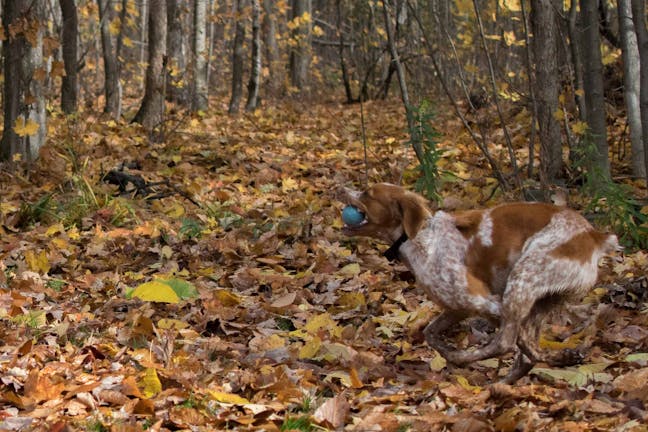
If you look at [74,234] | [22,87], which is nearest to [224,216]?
[74,234]

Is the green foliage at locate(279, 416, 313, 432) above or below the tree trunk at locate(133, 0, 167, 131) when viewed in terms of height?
below

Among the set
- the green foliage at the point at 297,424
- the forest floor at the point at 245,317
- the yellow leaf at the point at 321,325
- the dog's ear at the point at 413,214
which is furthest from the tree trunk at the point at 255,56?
the green foliage at the point at 297,424

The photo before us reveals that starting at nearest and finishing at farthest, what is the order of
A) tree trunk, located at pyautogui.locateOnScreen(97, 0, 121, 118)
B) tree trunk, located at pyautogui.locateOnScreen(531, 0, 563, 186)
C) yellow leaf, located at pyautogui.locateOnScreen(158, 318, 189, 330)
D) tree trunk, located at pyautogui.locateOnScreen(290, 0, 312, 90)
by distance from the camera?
yellow leaf, located at pyautogui.locateOnScreen(158, 318, 189, 330) < tree trunk, located at pyautogui.locateOnScreen(531, 0, 563, 186) < tree trunk, located at pyautogui.locateOnScreen(97, 0, 121, 118) < tree trunk, located at pyautogui.locateOnScreen(290, 0, 312, 90)

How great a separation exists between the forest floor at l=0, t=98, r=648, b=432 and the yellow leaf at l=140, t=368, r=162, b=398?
0.01 meters

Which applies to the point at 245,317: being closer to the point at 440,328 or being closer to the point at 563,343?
the point at 440,328

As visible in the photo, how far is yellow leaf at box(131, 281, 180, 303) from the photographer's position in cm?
588

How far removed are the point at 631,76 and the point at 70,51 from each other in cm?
967

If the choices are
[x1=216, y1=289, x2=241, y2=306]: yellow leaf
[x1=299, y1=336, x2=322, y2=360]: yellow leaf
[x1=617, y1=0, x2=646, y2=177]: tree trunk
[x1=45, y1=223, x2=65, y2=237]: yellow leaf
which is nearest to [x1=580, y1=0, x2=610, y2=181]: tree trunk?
[x1=617, y1=0, x2=646, y2=177]: tree trunk

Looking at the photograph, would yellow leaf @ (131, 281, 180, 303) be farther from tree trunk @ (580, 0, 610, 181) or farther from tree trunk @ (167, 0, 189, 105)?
tree trunk @ (167, 0, 189, 105)

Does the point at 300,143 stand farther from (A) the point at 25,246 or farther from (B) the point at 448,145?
(A) the point at 25,246

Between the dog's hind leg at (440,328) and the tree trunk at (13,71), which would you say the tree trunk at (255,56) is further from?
the dog's hind leg at (440,328)

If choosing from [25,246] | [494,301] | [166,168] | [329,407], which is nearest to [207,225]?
[25,246]

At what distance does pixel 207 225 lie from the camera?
27.7 feet

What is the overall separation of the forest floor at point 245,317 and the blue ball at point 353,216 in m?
0.79
